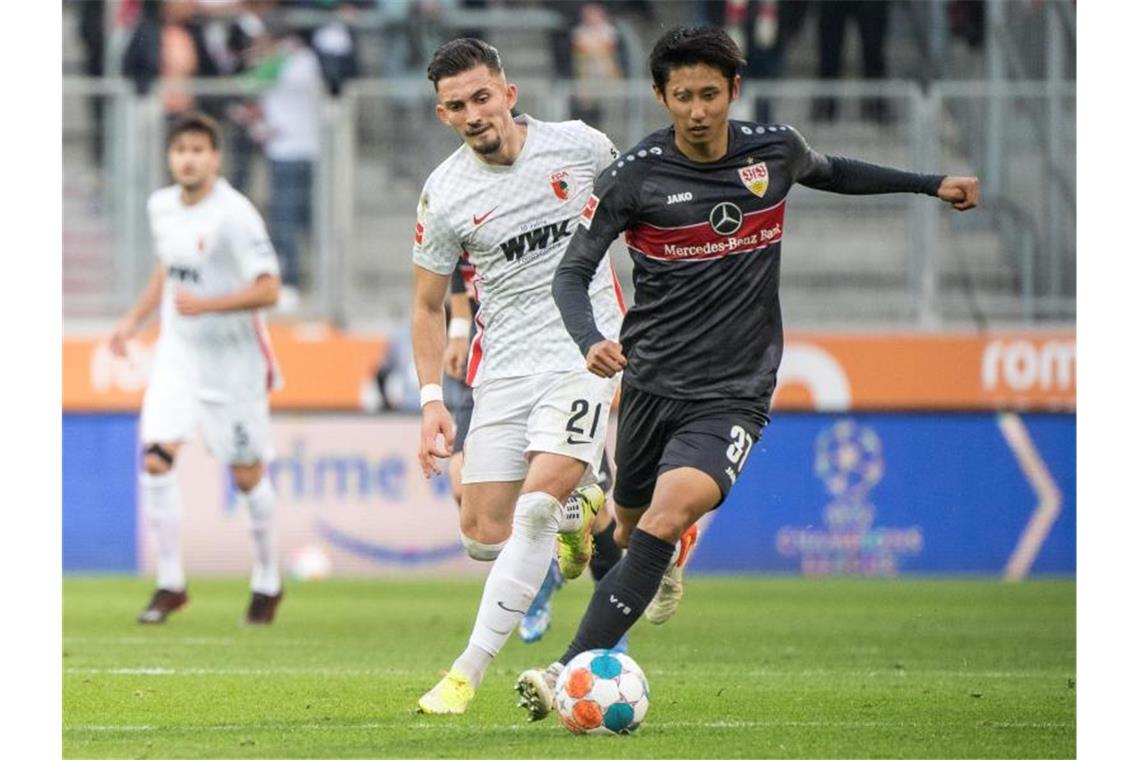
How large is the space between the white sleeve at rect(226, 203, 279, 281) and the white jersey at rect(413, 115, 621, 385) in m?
3.96

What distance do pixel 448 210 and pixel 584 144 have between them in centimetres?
58

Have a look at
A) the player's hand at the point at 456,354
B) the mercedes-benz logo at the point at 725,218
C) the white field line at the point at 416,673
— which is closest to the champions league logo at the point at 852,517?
the player's hand at the point at 456,354

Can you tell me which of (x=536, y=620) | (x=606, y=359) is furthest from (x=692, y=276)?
(x=536, y=620)

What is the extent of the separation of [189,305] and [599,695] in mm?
5305

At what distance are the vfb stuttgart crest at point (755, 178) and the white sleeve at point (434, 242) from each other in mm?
1078

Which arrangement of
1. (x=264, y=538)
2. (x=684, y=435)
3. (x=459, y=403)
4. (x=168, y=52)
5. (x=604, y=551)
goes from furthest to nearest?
(x=168, y=52) → (x=264, y=538) → (x=459, y=403) → (x=604, y=551) → (x=684, y=435)

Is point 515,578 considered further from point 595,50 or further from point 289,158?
point 595,50

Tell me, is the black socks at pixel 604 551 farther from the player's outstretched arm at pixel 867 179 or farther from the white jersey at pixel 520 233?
the player's outstretched arm at pixel 867 179

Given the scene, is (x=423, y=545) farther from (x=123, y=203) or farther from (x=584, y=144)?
(x=584, y=144)

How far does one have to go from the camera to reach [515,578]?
7465mm

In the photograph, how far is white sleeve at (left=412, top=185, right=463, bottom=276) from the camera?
7.79m

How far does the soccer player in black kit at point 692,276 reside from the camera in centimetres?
718

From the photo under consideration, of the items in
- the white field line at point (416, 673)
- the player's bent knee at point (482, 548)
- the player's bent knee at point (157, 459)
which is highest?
the player's bent knee at point (157, 459)

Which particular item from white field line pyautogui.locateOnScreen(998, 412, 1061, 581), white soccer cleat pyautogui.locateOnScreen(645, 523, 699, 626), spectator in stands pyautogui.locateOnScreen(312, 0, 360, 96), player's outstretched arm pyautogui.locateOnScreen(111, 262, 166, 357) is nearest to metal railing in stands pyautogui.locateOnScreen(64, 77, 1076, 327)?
spectator in stands pyautogui.locateOnScreen(312, 0, 360, 96)
